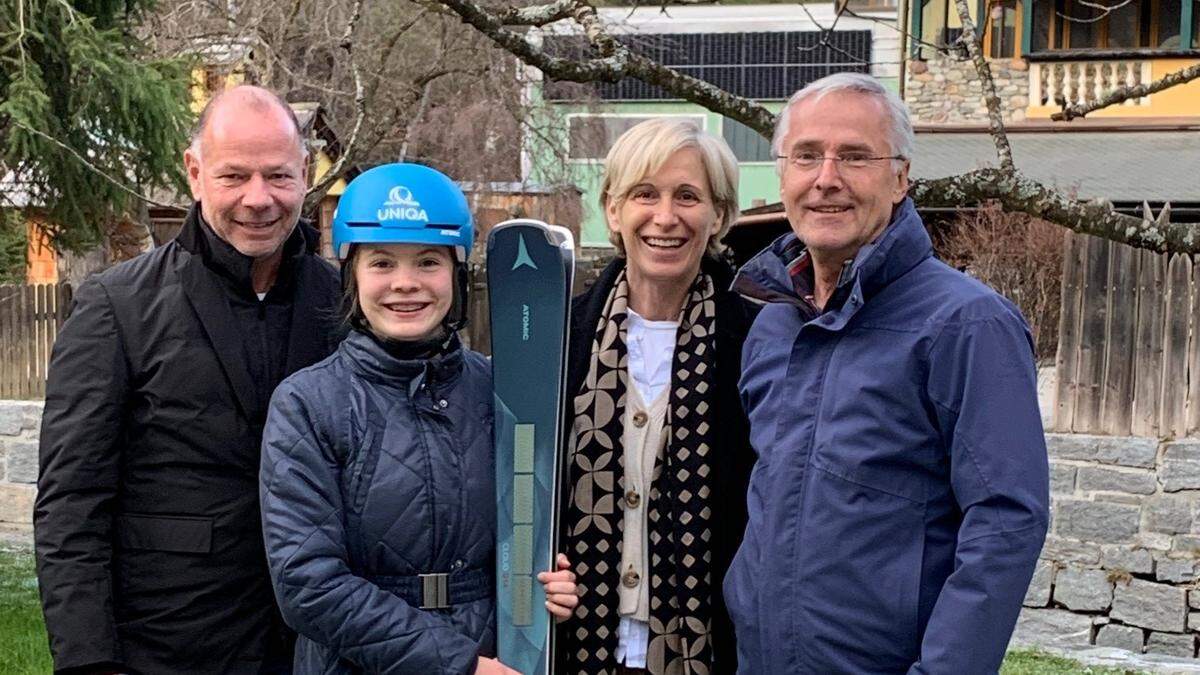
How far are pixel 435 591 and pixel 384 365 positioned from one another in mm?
415

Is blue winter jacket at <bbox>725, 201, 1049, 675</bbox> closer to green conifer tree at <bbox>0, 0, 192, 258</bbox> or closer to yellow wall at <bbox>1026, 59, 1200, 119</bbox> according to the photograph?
green conifer tree at <bbox>0, 0, 192, 258</bbox>

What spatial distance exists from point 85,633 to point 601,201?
1295mm

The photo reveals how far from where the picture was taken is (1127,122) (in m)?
17.4

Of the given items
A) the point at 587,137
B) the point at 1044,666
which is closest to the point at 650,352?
the point at 1044,666

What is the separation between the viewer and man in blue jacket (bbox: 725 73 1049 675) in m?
2.19

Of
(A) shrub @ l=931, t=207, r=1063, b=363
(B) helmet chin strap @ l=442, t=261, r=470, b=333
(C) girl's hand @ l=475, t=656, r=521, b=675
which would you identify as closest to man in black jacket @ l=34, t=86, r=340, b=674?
(B) helmet chin strap @ l=442, t=261, r=470, b=333

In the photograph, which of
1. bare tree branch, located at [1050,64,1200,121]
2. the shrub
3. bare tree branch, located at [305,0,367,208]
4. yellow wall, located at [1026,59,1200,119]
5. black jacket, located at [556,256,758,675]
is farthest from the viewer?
yellow wall, located at [1026,59,1200,119]

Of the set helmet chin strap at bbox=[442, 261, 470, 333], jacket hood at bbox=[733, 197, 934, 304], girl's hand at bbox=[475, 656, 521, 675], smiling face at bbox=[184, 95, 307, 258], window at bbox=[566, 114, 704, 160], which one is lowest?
girl's hand at bbox=[475, 656, 521, 675]

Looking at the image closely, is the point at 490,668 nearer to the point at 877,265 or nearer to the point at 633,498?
the point at 633,498

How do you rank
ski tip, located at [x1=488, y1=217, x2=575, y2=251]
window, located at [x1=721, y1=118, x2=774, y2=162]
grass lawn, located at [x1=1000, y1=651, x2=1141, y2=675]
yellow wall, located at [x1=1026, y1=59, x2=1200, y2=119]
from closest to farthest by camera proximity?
ski tip, located at [x1=488, y1=217, x2=575, y2=251] < grass lawn, located at [x1=1000, y1=651, x2=1141, y2=675] < yellow wall, located at [x1=1026, y1=59, x2=1200, y2=119] < window, located at [x1=721, y1=118, x2=774, y2=162]

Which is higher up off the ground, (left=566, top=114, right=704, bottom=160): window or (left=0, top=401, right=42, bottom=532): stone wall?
(left=566, top=114, right=704, bottom=160): window

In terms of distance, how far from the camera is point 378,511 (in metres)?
2.60

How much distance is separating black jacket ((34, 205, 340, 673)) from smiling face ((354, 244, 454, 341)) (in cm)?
34

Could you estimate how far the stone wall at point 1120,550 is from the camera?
28.7ft
